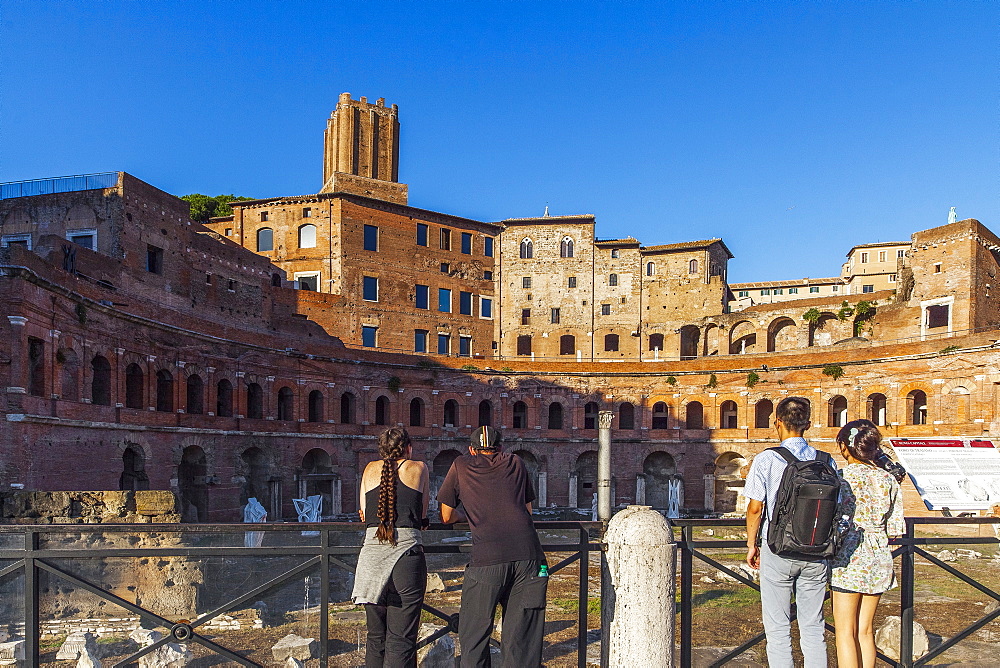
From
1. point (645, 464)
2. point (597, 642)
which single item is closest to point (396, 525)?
point (597, 642)

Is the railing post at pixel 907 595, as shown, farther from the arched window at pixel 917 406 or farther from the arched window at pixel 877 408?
the arched window at pixel 877 408

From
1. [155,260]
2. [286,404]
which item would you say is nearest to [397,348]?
[286,404]

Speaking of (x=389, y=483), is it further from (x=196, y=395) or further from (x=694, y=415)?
(x=694, y=415)

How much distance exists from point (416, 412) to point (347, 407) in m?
3.50

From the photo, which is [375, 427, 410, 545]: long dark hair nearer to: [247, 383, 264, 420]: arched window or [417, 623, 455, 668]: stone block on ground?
[417, 623, 455, 668]: stone block on ground

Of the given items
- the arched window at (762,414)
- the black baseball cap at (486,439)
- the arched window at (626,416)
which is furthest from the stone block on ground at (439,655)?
the arched window at (762,414)

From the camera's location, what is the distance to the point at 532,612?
466cm

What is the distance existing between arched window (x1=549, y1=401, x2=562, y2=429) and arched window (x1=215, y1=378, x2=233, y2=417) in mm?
15926

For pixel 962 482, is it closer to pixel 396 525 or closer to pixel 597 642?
pixel 396 525

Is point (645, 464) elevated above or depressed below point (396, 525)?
below

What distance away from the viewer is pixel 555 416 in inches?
1447

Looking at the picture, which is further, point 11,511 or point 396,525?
point 11,511

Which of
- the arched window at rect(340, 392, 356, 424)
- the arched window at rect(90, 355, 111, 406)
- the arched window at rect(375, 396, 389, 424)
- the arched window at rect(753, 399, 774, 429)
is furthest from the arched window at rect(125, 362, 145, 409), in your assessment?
the arched window at rect(753, 399, 774, 429)

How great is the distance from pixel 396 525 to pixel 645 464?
108 ft
